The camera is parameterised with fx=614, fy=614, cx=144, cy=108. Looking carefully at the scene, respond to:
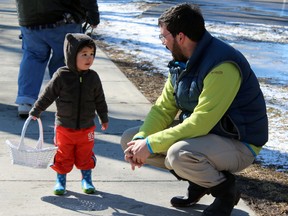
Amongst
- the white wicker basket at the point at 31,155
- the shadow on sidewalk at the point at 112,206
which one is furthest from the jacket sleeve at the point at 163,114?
the white wicker basket at the point at 31,155

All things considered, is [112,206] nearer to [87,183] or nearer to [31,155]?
[87,183]

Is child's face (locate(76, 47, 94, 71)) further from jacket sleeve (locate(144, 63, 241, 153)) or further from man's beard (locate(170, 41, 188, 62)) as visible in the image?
jacket sleeve (locate(144, 63, 241, 153))

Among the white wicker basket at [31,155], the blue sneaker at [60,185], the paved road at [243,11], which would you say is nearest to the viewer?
the white wicker basket at [31,155]

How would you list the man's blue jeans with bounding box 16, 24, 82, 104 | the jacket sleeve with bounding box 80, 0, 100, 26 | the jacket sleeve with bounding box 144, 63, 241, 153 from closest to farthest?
the jacket sleeve with bounding box 144, 63, 241, 153 < the jacket sleeve with bounding box 80, 0, 100, 26 < the man's blue jeans with bounding box 16, 24, 82, 104

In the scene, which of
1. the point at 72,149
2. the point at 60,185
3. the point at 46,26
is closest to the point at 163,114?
the point at 72,149

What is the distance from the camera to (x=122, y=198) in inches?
165

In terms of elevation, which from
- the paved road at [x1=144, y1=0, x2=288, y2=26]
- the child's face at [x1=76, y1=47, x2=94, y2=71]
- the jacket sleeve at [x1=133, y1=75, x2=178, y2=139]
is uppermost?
the child's face at [x1=76, y1=47, x2=94, y2=71]

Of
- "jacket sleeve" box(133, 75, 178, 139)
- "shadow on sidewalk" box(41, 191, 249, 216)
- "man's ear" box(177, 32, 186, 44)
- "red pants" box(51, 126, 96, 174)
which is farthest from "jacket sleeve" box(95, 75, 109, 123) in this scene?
"man's ear" box(177, 32, 186, 44)

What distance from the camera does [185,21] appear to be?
366cm

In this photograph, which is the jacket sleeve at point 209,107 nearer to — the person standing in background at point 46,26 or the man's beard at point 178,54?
the man's beard at point 178,54

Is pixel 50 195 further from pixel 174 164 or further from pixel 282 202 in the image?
pixel 282 202

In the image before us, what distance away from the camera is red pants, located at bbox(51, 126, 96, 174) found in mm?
4164

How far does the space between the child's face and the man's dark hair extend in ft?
2.08

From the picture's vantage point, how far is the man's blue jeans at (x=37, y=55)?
19.4ft
